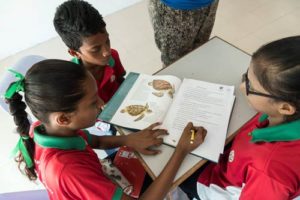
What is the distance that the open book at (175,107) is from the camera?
2.90 ft

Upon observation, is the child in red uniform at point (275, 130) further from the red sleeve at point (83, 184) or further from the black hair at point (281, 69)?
the red sleeve at point (83, 184)

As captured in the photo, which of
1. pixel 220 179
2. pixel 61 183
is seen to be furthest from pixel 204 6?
pixel 61 183

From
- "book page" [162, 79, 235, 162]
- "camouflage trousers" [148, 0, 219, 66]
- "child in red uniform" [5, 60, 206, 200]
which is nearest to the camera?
"child in red uniform" [5, 60, 206, 200]

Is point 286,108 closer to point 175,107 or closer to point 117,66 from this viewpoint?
point 175,107

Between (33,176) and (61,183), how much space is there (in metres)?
0.23

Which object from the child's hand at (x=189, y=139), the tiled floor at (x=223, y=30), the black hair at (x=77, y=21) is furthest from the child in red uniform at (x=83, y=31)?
the tiled floor at (x=223, y=30)

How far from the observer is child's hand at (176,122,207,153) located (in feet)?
2.74

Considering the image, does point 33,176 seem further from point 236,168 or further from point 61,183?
point 236,168

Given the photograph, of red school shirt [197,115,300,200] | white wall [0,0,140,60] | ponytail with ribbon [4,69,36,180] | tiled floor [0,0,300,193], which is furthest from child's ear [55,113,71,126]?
white wall [0,0,140,60]

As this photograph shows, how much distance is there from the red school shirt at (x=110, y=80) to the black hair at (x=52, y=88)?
414 mm

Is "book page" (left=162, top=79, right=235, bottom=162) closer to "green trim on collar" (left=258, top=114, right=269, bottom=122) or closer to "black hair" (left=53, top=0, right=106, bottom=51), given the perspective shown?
"green trim on collar" (left=258, top=114, right=269, bottom=122)

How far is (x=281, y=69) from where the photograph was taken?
2.15 feet

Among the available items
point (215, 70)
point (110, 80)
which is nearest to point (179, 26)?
point (215, 70)

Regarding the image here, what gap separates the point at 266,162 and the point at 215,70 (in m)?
0.50
